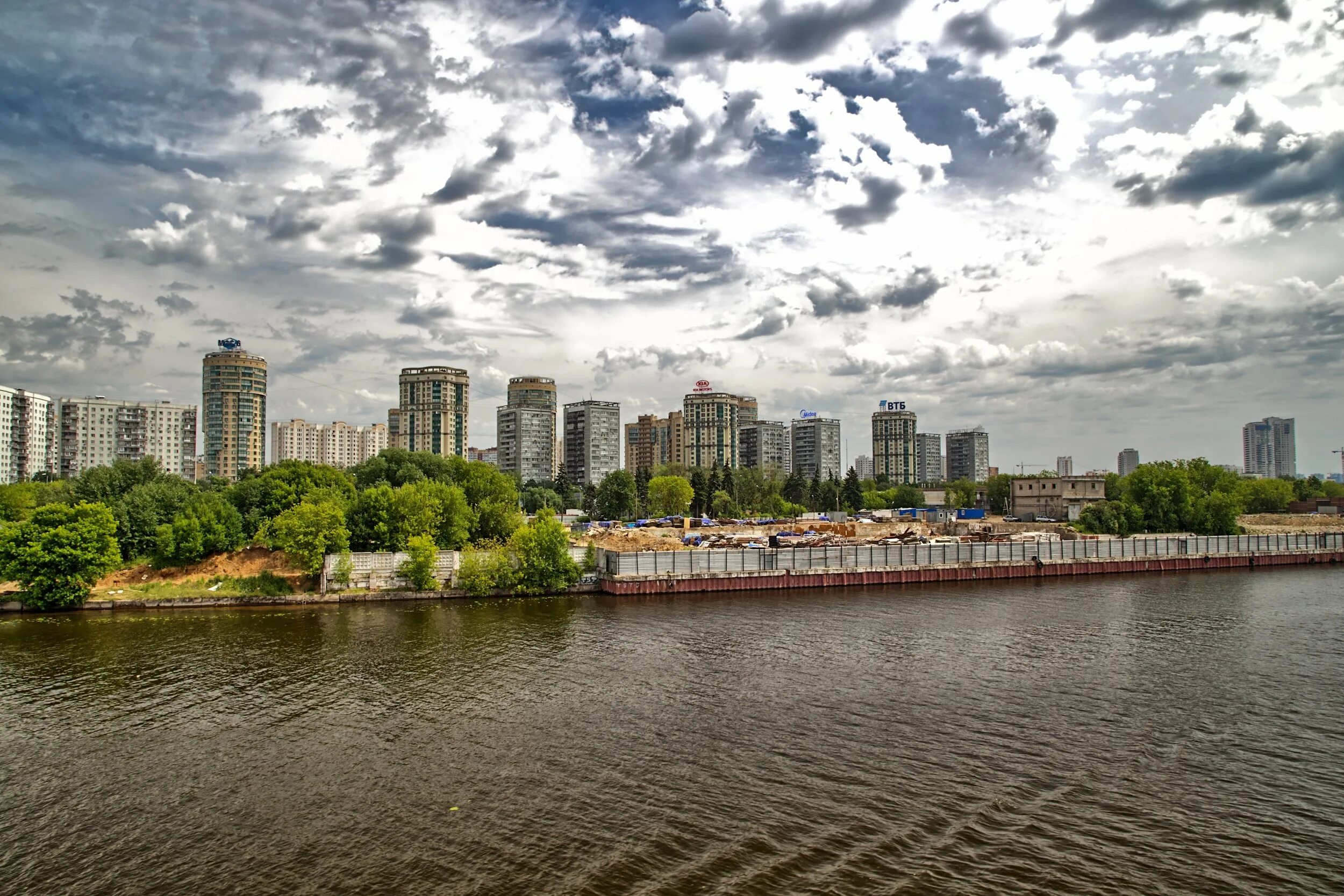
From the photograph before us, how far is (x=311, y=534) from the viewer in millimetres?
59156

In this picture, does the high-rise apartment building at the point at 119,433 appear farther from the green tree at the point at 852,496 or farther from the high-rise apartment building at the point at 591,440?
the green tree at the point at 852,496

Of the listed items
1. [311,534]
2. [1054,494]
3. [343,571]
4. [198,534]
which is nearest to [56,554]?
[198,534]

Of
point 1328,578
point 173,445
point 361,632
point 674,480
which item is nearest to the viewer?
point 361,632

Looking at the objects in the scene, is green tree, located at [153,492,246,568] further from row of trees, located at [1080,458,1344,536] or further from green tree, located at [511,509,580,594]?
row of trees, located at [1080,458,1344,536]

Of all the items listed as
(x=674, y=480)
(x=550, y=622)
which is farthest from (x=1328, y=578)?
(x=674, y=480)

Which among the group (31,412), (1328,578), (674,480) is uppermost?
(31,412)

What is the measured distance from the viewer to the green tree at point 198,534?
61.4m

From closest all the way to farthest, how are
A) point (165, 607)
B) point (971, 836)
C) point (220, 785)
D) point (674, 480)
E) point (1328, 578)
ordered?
point (971, 836)
point (220, 785)
point (165, 607)
point (1328, 578)
point (674, 480)

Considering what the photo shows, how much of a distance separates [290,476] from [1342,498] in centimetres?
18415

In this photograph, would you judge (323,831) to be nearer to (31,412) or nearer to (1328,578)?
(1328,578)

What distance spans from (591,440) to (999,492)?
93542mm

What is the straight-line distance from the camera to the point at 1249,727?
2684cm

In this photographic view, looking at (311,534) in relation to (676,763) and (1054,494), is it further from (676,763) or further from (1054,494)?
(1054,494)

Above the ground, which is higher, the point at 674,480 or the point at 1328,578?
the point at 674,480
